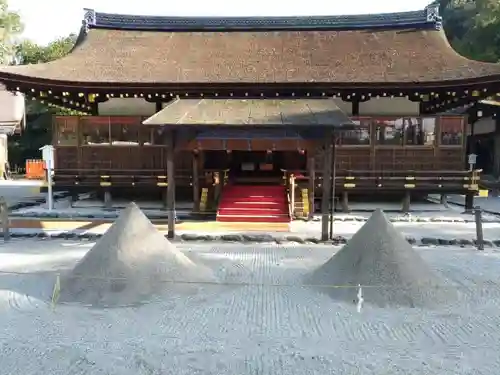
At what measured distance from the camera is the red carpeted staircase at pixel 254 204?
11961mm

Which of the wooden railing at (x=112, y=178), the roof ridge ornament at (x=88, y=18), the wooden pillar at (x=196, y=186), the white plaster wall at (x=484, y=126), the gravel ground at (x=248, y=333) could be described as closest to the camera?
the gravel ground at (x=248, y=333)

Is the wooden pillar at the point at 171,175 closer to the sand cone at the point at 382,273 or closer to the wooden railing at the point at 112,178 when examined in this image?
the wooden railing at the point at 112,178

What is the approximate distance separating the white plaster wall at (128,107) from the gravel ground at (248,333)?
8104 mm

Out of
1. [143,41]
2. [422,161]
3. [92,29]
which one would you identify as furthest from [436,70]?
[92,29]

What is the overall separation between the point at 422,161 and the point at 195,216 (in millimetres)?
7139

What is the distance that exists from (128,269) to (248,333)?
7.37 feet

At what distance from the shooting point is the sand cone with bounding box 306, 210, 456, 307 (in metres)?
5.91

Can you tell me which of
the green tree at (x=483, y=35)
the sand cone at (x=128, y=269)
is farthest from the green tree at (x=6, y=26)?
the green tree at (x=483, y=35)

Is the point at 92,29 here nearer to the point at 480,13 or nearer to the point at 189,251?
the point at 189,251

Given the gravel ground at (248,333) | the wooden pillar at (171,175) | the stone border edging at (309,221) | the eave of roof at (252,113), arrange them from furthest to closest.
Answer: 1. the stone border edging at (309,221)
2. the wooden pillar at (171,175)
3. the eave of roof at (252,113)
4. the gravel ground at (248,333)

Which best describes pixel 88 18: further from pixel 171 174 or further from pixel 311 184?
pixel 311 184

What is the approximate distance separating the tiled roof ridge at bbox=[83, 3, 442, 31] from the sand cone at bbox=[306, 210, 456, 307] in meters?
12.1

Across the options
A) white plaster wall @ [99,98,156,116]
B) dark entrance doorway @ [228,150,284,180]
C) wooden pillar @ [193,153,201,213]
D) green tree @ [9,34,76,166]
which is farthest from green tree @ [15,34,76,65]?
wooden pillar @ [193,153,201,213]

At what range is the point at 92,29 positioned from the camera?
16750 millimetres
